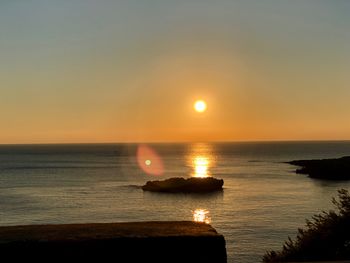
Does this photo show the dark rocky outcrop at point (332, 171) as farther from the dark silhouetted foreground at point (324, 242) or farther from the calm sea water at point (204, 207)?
the dark silhouetted foreground at point (324, 242)

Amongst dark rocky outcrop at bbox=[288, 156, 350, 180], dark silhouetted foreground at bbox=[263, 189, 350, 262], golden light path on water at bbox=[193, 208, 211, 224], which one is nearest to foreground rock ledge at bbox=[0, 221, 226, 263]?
dark silhouetted foreground at bbox=[263, 189, 350, 262]

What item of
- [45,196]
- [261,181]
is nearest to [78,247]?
[45,196]

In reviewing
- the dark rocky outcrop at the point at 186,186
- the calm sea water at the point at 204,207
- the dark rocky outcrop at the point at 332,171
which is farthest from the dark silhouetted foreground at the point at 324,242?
the dark rocky outcrop at the point at 332,171

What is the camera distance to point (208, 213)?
5788 centimetres

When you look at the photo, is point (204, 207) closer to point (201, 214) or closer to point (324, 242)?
point (201, 214)

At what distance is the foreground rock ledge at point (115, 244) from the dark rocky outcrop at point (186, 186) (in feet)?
252

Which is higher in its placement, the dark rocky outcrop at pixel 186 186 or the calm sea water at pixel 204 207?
the dark rocky outcrop at pixel 186 186

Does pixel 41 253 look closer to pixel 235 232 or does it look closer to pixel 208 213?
pixel 235 232

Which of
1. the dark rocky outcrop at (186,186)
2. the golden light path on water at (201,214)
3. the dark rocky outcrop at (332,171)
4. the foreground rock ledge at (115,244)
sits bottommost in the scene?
the golden light path on water at (201,214)

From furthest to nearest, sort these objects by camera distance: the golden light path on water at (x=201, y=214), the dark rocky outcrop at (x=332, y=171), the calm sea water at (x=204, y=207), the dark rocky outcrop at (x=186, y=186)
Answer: the dark rocky outcrop at (x=332, y=171) < the dark rocky outcrop at (x=186, y=186) < the golden light path on water at (x=201, y=214) < the calm sea water at (x=204, y=207)

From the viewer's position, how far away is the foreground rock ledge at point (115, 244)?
3.84 metres

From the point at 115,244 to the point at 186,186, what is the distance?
77870 mm

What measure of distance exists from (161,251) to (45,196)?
76325 millimetres

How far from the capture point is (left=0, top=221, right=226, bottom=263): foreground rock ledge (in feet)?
12.6
